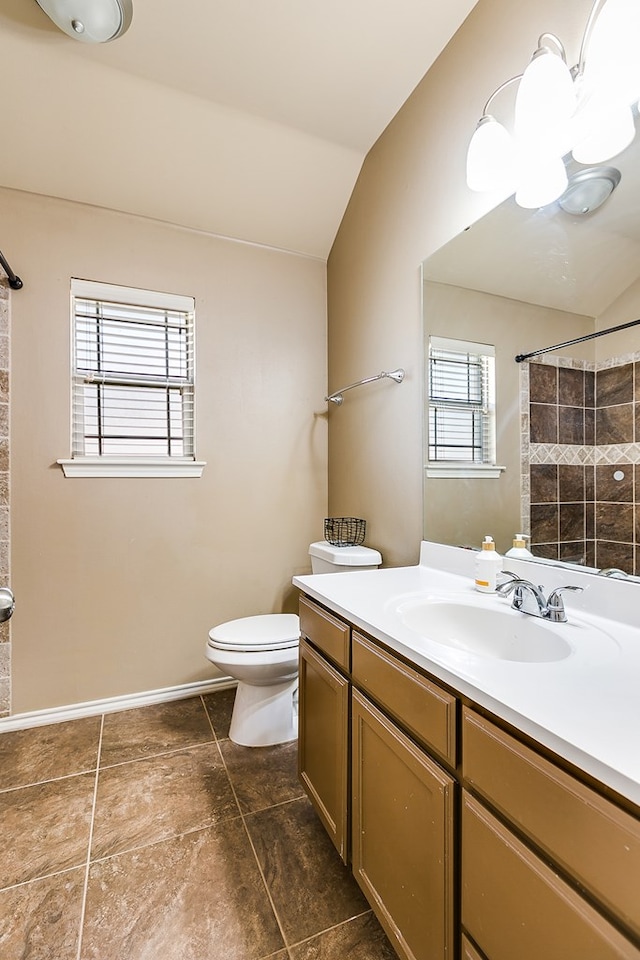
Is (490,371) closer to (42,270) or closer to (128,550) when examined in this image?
(128,550)

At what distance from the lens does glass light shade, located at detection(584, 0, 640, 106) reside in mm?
964

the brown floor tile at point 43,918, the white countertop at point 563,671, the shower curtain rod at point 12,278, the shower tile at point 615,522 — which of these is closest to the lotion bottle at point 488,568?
the white countertop at point 563,671

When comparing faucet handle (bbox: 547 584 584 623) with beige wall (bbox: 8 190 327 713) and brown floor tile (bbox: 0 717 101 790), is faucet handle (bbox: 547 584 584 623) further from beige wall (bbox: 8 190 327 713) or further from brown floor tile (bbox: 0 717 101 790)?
brown floor tile (bbox: 0 717 101 790)

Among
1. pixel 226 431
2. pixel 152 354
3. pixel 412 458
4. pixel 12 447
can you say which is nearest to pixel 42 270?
pixel 152 354

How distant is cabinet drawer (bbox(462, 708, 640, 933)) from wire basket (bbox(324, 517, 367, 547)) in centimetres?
144

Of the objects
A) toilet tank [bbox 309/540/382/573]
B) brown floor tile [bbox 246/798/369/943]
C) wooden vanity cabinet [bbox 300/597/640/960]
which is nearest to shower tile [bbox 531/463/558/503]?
wooden vanity cabinet [bbox 300/597/640/960]

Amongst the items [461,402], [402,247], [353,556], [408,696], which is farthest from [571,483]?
[402,247]

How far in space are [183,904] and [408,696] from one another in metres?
0.92

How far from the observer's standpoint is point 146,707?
2205mm

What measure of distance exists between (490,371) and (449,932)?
136 cm

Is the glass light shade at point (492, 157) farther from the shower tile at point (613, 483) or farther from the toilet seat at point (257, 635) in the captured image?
the toilet seat at point (257, 635)

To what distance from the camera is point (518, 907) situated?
0.64 meters

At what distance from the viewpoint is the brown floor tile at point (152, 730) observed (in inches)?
73.3

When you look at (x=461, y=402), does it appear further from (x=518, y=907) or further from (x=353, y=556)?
(x=518, y=907)
